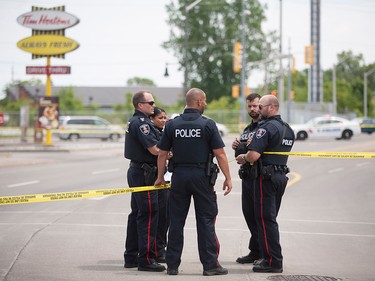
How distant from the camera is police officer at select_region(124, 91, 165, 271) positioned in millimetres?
9105

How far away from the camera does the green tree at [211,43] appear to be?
95188 mm

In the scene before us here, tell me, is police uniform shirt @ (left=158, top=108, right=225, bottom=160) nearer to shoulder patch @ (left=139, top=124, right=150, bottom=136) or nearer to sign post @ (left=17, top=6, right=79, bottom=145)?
shoulder patch @ (left=139, top=124, right=150, bottom=136)

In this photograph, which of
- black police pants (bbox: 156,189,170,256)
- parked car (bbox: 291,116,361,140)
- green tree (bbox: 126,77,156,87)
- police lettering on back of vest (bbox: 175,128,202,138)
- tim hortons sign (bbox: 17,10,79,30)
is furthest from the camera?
green tree (bbox: 126,77,156,87)

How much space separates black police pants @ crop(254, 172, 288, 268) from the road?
265 millimetres

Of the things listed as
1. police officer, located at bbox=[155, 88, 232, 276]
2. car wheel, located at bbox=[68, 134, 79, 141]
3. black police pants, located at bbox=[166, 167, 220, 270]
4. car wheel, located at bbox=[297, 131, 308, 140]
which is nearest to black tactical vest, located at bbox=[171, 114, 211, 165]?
police officer, located at bbox=[155, 88, 232, 276]

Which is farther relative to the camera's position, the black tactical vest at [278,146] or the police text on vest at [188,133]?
the black tactical vest at [278,146]

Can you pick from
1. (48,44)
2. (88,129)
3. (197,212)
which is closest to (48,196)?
(197,212)

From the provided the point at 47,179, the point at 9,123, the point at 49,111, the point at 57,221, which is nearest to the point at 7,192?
the point at 47,179

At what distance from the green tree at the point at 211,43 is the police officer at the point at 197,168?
86.3 m

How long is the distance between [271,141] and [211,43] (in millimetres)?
87403

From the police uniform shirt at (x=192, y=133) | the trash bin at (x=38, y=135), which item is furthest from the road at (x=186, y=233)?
the trash bin at (x=38, y=135)

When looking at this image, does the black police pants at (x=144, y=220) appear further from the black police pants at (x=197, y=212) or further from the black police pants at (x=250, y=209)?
the black police pants at (x=250, y=209)

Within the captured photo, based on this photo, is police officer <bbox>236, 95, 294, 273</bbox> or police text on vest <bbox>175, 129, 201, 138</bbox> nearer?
police text on vest <bbox>175, 129, 201, 138</bbox>

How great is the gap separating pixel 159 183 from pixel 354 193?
11567 mm
